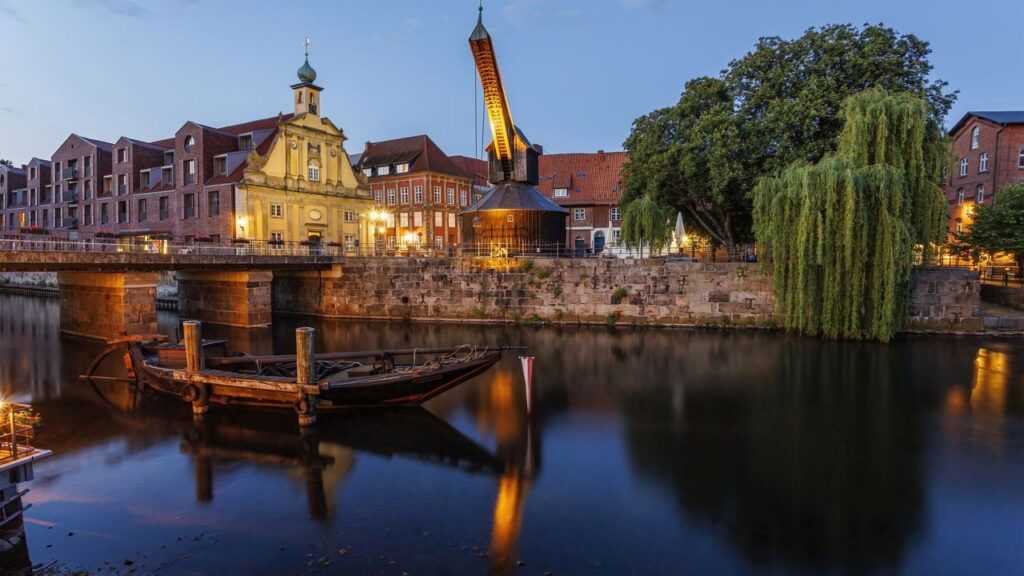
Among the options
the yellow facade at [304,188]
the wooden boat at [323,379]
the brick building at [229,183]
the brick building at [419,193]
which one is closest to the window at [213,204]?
the brick building at [229,183]

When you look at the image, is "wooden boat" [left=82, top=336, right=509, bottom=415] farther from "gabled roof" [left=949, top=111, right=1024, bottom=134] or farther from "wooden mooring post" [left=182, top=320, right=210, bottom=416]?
"gabled roof" [left=949, top=111, right=1024, bottom=134]

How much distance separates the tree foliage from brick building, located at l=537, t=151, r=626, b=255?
16972 millimetres

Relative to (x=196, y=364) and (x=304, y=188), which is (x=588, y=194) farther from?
(x=196, y=364)

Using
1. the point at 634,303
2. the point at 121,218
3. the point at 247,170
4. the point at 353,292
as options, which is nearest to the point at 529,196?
the point at 634,303

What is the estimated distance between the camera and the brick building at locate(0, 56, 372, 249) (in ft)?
113

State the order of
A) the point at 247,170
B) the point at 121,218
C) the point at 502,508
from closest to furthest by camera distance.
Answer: the point at 502,508 < the point at 247,170 < the point at 121,218

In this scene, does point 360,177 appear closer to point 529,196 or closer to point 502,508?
point 529,196

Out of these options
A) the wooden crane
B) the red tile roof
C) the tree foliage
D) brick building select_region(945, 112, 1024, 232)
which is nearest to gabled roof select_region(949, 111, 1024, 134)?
brick building select_region(945, 112, 1024, 232)

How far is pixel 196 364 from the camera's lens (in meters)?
12.7

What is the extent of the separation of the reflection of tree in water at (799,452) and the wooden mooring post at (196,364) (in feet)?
30.5

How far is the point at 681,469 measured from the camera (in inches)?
388

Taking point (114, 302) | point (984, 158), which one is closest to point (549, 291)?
point (114, 302)

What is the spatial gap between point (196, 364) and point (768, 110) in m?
23.8

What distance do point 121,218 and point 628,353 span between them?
38.3m
